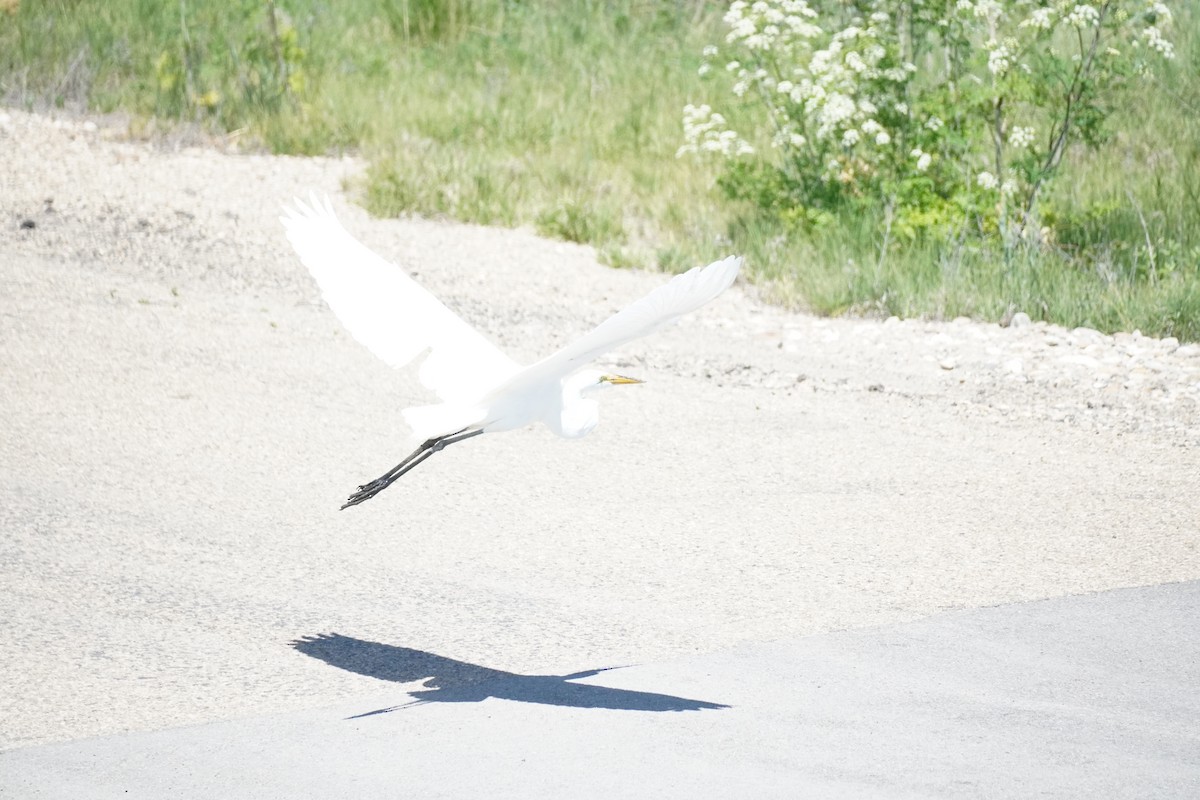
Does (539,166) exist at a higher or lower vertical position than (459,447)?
higher

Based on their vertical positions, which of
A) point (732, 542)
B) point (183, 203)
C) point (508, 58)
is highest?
point (508, 58)

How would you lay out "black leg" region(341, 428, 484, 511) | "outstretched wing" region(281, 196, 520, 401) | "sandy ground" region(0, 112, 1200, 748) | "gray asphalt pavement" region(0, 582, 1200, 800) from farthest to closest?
1. "black leg" region(341, 428, 484, 511)
2. "outstretched wing" region(281, 196, 520, 401)
3. "sandy ground" region(0, 112, 1200, 748)
4. "gray asphalt pavement" region(0, 582, 1200, 800)

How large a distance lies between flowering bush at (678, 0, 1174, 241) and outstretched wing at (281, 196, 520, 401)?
4.14 metres

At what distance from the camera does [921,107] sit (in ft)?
28.4

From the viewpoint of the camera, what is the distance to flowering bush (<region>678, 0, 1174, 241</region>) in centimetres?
811

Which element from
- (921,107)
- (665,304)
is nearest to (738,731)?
(665,304)

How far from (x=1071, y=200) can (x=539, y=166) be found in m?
3.83

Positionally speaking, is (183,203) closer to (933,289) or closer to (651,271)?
(651,271)

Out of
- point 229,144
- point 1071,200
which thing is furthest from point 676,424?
point 229,144

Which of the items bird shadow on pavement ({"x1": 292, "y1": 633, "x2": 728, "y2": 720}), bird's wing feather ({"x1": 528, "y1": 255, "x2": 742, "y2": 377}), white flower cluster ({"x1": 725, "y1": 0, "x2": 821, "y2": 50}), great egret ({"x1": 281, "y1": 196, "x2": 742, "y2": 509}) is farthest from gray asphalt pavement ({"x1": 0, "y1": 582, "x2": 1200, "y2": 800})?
white flower cluster ({"x1": 725, "y1": 0, "x2": 821, "y2": 50})

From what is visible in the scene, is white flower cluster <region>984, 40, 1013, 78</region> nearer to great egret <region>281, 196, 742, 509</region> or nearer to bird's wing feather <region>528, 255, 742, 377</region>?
great egret <region>281, 196, 742, 509</region>

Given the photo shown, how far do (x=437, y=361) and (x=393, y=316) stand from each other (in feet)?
0.81

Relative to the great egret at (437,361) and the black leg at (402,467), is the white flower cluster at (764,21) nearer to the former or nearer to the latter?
the great egret at (437,361)

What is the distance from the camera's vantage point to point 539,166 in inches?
420
